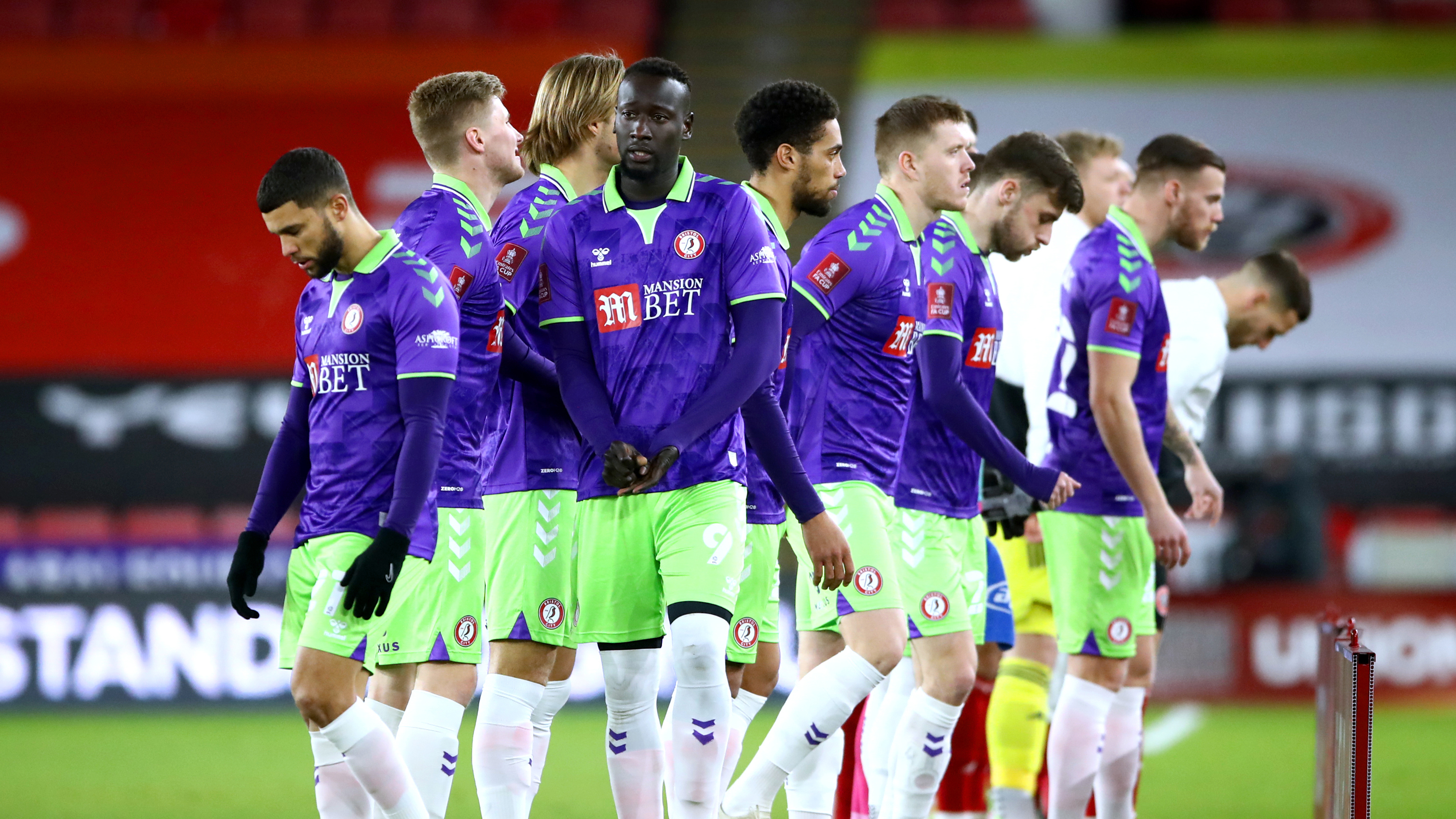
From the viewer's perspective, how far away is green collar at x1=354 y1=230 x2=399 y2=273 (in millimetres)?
4250

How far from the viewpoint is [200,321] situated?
53.3 feet

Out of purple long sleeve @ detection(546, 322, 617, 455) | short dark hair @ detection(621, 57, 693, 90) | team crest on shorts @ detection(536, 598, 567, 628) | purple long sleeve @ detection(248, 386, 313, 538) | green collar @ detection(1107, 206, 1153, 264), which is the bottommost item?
team crest on shorts @ detection(536, 598, 567, 628)

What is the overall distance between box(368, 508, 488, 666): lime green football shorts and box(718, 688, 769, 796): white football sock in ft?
2.69

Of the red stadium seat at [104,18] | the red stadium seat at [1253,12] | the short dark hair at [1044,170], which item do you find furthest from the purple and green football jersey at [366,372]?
the red stadium seat at [1253,12]

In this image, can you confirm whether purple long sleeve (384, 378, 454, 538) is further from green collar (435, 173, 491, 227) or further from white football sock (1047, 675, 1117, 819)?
white football sock (1047, 675, 1117, 819)

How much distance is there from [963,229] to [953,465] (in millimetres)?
761

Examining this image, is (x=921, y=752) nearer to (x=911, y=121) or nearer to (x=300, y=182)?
(x=911, y=121)

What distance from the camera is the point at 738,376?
409 centimetres

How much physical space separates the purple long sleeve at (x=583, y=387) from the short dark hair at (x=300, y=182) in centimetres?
63

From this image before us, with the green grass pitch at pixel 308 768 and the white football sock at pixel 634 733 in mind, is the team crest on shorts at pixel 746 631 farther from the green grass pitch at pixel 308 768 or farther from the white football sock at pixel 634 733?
the green grass pitch at pixel 308 768

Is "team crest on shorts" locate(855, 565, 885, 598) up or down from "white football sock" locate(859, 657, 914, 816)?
up

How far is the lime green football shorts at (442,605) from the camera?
14.6 ft

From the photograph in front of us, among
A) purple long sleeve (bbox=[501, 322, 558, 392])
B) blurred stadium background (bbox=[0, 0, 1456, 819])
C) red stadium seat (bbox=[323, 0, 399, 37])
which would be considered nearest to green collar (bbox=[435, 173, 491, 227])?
purple long sleeve (bbox=[501, 322, 558, 392])

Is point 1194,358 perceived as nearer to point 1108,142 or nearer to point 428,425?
point 1108,142
